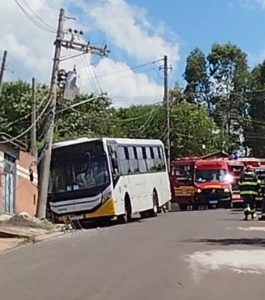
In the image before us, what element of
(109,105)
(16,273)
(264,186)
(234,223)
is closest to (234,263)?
(16,273)

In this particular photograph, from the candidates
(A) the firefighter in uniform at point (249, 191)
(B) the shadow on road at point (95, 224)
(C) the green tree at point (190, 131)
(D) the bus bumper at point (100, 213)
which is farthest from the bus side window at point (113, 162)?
(C) the green tree at point (190, 131)

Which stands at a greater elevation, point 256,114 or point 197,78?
point 197,78

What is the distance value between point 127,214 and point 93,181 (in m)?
2.83

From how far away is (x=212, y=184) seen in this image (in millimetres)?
47938

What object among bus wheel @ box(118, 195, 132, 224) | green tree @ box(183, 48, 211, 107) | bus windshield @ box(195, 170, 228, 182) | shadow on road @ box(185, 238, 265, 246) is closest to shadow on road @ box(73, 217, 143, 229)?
bus wheel @ box(118, 195, 132, 224)

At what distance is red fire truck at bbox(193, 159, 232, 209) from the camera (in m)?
47.6

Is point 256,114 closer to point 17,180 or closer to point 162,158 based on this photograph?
point 162,158

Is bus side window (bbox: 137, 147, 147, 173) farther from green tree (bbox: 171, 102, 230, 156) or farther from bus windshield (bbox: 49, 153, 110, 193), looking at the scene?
green tree (bbox: 171, 102, 230, 156)

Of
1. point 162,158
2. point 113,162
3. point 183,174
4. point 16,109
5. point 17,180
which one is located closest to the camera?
point 113,162

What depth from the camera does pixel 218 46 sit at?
81.8 m

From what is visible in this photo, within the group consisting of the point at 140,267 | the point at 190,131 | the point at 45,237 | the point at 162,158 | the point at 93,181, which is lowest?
the point at 140,267

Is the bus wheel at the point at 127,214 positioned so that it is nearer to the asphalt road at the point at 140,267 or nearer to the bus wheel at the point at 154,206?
the bus wheel at the point at 154,206

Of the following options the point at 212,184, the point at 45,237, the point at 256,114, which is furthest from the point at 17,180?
the point at 256,114

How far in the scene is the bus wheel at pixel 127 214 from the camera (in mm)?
32375
